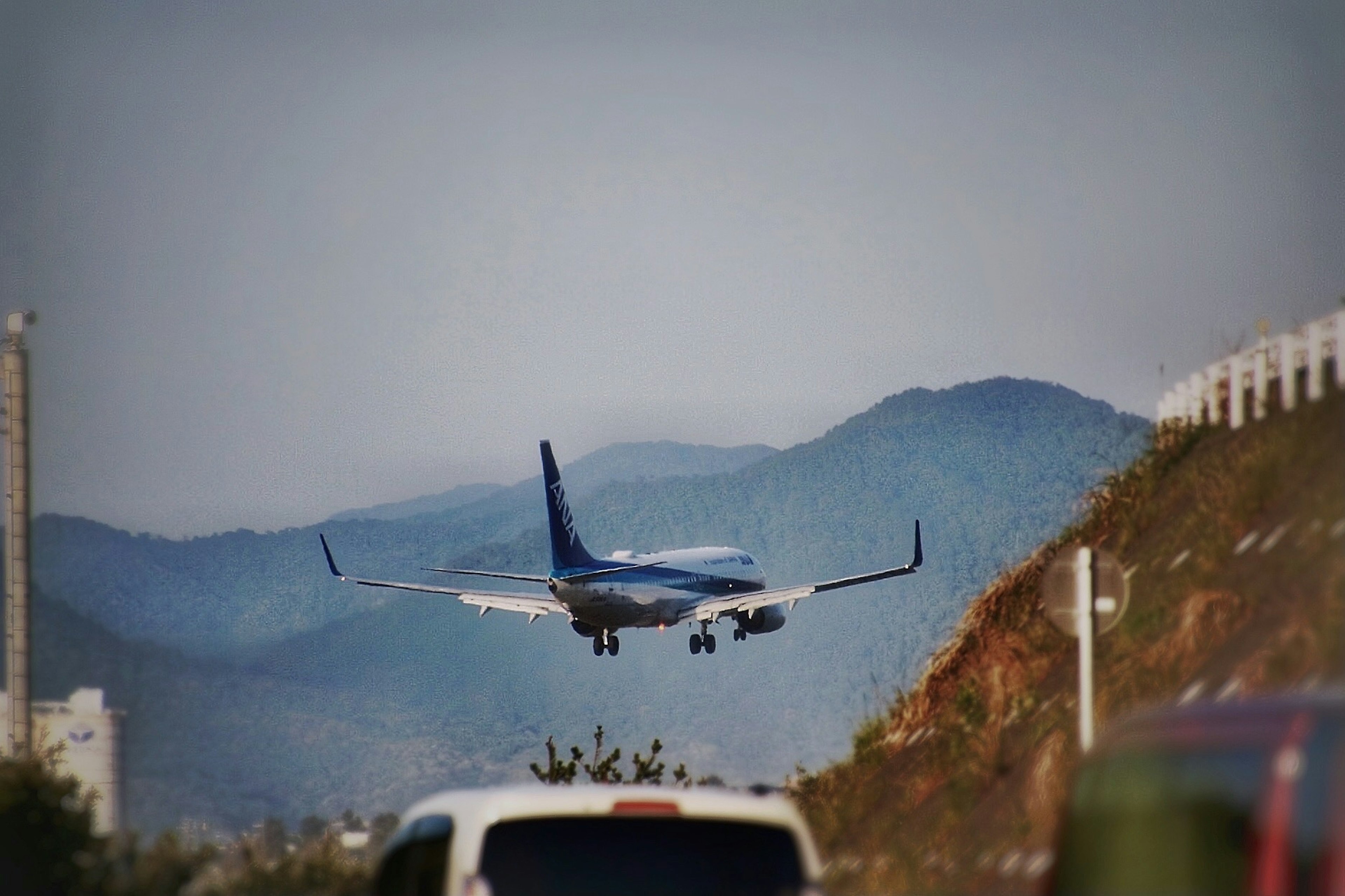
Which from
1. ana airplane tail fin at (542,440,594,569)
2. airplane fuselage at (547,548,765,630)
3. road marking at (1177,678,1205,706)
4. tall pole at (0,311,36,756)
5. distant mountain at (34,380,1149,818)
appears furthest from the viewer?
distant mountain at (34,380,1149,818)

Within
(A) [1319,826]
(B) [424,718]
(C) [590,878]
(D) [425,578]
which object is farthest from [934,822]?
(D) [425,578]

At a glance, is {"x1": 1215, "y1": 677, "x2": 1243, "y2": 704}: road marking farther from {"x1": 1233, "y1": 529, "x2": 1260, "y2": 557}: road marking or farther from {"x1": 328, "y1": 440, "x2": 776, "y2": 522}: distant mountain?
{"x1": 328, "y1": 440, "x2": 776, "y2": 522}: distant mountain

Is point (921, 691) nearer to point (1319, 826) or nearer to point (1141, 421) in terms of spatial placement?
point (1319, 826)

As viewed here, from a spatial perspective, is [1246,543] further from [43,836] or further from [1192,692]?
[43,836]

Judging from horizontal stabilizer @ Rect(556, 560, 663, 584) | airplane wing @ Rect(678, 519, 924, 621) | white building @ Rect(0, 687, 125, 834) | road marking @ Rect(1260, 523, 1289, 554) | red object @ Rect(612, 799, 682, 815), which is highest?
road marking @ Rect(1260, 523, 1289, 554)

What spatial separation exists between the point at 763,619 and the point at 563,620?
27.8 m

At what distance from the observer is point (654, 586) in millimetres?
47031

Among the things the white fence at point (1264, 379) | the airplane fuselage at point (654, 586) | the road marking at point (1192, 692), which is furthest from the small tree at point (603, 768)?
the airplane fuselage at point (654, 586)

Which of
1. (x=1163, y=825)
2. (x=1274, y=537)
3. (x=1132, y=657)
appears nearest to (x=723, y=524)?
(x=1132, y=657)

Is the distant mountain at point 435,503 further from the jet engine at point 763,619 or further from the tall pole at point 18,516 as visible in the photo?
the tall pole at point 18,516

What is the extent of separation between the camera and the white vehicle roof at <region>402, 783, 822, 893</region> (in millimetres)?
6324

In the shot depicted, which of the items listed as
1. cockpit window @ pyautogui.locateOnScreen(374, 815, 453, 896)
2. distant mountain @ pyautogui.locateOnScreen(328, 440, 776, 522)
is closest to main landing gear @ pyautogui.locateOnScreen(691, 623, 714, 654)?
distant mountain @ pyautogui.locateOnScreen(328, 440, 776, 522)

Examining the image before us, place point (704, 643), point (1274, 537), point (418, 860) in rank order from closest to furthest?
point (418, 860) → point (1274, 537) → point (704, 643)

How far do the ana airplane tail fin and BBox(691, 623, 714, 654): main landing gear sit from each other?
420 centimetres
